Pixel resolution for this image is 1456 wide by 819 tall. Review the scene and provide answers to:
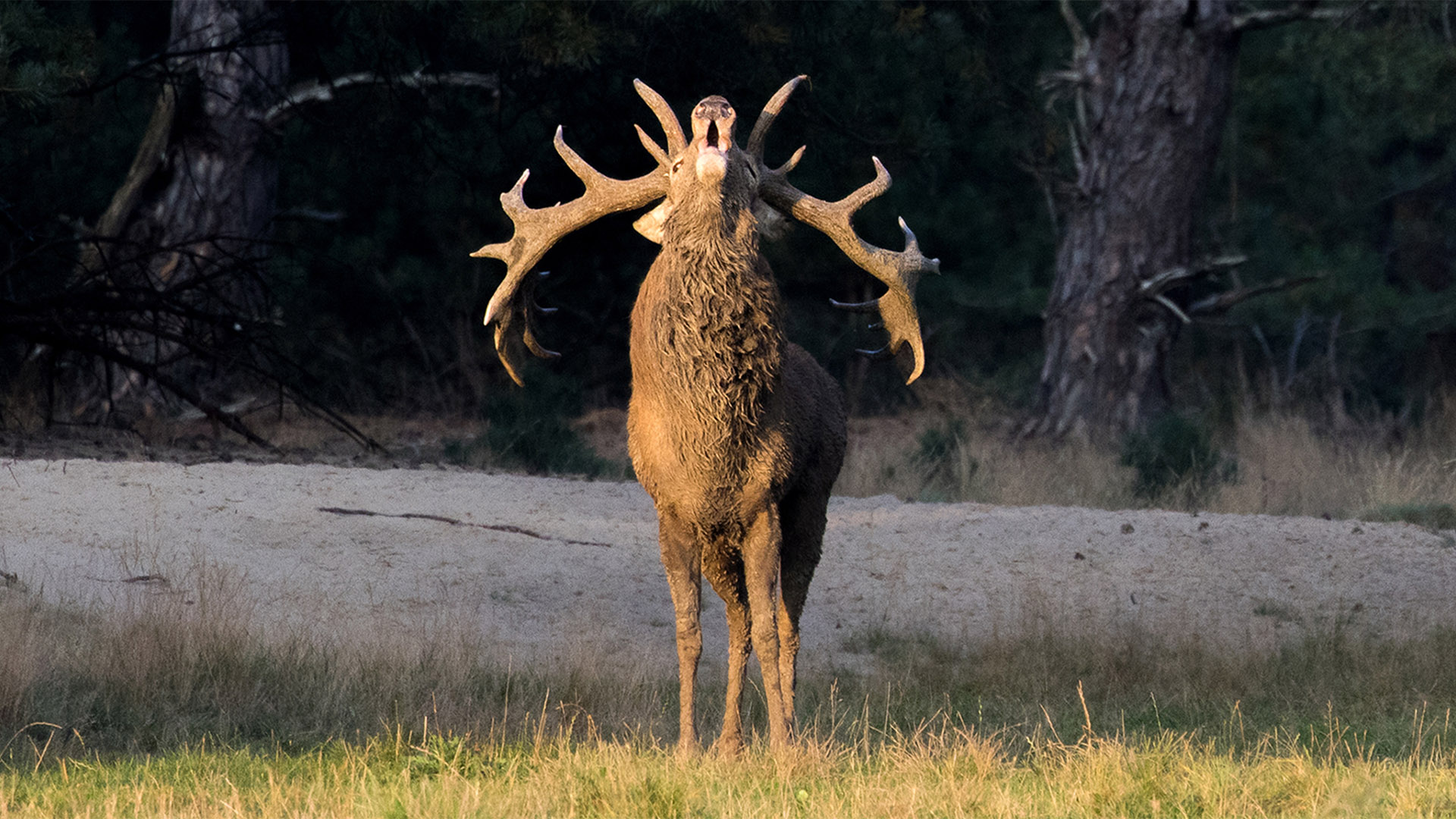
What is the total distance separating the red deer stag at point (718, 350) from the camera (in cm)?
545

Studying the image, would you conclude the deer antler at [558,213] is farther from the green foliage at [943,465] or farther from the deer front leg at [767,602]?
the green foliage at [943,465]

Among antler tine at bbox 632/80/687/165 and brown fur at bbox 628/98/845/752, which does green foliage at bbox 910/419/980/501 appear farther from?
antler tine at bbox 632/80/687/165

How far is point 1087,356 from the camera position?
53.3ft

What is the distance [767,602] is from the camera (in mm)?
5781

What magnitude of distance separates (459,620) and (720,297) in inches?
150

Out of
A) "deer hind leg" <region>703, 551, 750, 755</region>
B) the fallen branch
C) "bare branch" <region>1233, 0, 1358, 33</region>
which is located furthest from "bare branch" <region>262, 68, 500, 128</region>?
"deer hind leg" <region>703, 551, 750, 755</region>

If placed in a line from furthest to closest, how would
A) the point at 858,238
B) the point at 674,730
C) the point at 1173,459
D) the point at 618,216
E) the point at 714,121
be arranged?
1. the point at 618,216
2. the point at 1173,459
3. the point at 674,730
4. the point at 858,238
5. the point at 714,121

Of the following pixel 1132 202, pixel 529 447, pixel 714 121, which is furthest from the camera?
pixel 1132 202

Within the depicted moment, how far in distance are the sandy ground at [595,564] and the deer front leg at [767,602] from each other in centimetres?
217

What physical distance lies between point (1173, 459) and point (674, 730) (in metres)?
8.21

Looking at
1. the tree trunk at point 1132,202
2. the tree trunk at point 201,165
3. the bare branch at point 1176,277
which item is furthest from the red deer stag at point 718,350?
the bare branch at point 1176,277

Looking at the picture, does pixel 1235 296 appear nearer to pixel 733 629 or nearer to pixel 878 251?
pixel 878 251

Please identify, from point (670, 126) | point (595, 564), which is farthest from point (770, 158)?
point (670, 126)

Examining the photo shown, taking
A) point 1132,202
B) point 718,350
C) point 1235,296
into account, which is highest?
point 1132,202
